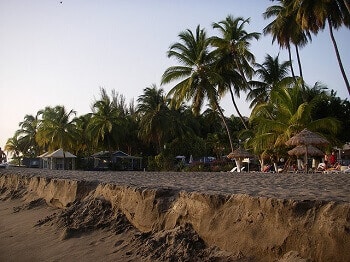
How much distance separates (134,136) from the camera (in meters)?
39.8

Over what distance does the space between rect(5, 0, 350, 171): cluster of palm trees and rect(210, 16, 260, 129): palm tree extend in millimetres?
51

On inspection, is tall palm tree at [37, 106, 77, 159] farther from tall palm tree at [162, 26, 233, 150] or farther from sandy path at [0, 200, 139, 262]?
sandy path at [0, 200, 139, 262]

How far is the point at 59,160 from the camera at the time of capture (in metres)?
37.1

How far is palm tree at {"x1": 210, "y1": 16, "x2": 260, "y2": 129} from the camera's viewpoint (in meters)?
25.0

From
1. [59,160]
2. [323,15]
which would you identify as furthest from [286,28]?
[59,160]

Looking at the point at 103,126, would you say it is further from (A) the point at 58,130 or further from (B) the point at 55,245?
(B) the point at 55,245

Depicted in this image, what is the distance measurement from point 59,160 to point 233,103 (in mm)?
19710

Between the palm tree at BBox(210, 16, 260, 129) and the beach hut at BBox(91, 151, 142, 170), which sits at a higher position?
the palm tree at BBox(210, 16, 260, 129)

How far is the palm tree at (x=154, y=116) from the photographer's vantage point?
33438 millimetres

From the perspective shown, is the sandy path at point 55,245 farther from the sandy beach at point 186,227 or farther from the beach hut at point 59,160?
the beach hut at point 59,160

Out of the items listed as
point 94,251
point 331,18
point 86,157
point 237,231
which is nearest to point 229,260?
point 237,231

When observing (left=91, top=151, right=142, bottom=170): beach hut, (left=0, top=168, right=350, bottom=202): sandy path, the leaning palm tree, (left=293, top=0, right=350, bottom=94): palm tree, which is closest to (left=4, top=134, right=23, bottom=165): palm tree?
(left=91, top=151, right=142, bottom=170): beach hut

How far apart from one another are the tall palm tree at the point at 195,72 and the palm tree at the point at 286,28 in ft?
14.3

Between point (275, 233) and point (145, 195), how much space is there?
2.66 m
